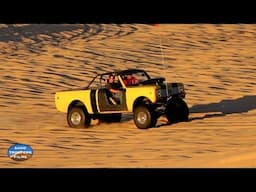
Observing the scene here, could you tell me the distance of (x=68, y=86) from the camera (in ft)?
77.2

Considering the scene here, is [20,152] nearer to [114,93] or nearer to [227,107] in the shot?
[114,93]

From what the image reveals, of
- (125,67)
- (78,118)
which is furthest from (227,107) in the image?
(125,67)

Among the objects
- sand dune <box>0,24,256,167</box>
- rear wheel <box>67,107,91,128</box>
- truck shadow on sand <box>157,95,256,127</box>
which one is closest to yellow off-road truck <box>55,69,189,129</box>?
rear wheel <box>67,107,91,128</box>

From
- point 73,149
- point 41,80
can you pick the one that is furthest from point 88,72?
point 73,149

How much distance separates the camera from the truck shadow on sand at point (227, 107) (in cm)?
1947

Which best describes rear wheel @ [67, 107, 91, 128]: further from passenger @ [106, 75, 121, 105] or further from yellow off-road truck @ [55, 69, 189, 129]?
passenger @ [106, 75, 121, 105]

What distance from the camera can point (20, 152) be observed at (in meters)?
14.1

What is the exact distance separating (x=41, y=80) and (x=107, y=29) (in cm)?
1037

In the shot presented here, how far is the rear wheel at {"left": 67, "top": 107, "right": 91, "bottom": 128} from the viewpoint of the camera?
59.0 feet

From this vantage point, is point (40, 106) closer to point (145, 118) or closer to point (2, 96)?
point (2, 96)

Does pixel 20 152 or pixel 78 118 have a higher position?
pixel 78 118

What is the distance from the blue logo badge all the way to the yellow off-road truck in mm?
2811

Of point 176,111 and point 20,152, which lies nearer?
point 20,152

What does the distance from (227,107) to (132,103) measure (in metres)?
3.72
